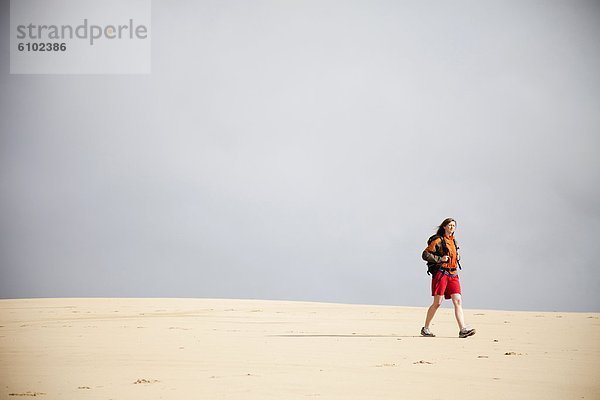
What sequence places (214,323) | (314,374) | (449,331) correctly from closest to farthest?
(314,374) → (449,331) → (214,323)

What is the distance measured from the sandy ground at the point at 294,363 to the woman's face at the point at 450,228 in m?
1.69

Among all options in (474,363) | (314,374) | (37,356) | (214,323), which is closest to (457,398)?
(314,374)

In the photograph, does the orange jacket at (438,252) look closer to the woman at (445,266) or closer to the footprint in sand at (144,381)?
the woman at (445,266)

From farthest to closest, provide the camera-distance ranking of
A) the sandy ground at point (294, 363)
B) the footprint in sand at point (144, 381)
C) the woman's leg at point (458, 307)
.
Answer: the woman's leg at point (458, 307)
the footprint in sand at point (144, 381)
the sandy ground at point (294, 363)

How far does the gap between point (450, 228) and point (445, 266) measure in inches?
23.9

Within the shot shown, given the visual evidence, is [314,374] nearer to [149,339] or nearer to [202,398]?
[202,398]

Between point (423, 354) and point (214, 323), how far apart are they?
7828 millimetres

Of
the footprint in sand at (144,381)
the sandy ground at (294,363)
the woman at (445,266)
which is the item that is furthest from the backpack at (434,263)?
the footprint in sand at (144,381)

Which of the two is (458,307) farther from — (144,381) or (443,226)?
(144,381)

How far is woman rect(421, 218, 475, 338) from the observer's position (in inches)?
530

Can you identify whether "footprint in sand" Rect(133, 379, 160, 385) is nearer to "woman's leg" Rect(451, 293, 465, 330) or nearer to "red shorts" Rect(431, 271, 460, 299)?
"red shorts" Rect(431, 271, 460, 299)

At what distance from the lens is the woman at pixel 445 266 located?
13461 millimetres

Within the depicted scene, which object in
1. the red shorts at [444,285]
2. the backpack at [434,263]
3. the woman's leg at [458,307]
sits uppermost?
the backpack at [434,263]

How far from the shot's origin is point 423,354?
10938 mm
